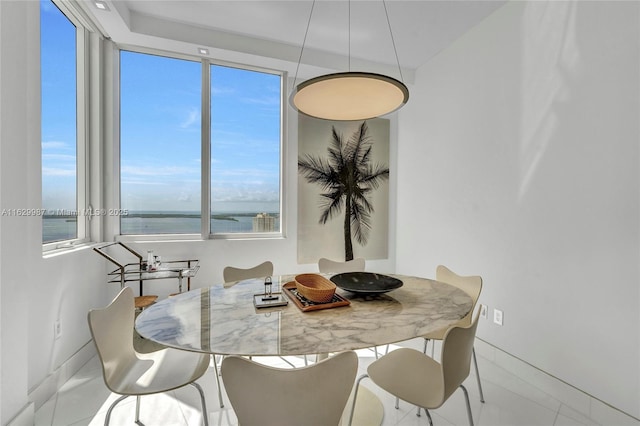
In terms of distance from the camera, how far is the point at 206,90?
10.2 feet

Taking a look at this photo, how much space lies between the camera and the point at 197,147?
308cm

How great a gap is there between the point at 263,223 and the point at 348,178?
1.19 meters

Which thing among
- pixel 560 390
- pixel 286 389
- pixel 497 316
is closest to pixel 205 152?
pixel 286 389

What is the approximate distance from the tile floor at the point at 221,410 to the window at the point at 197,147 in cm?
148

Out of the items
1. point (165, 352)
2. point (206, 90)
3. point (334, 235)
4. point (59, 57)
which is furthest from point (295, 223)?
point (59, 57)

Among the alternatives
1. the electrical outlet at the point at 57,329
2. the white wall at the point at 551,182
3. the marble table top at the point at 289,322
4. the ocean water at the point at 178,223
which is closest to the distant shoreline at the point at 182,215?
the ocean water at the point at 178,223

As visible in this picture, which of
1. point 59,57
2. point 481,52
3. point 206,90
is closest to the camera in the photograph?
point 59,57

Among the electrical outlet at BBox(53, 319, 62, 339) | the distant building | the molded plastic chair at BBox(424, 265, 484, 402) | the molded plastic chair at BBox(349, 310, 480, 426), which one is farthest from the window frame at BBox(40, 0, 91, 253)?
the molded plastic chair at BBox(424, 265, 484, 402)

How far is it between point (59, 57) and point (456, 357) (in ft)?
10.7

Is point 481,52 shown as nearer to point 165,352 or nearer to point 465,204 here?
point 465,204

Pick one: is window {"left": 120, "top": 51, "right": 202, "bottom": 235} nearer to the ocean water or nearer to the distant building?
the ocean water

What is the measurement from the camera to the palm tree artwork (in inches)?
138

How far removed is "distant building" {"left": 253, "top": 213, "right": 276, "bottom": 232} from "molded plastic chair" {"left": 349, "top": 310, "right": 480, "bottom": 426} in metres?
2.13

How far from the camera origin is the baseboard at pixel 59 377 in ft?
5.76
